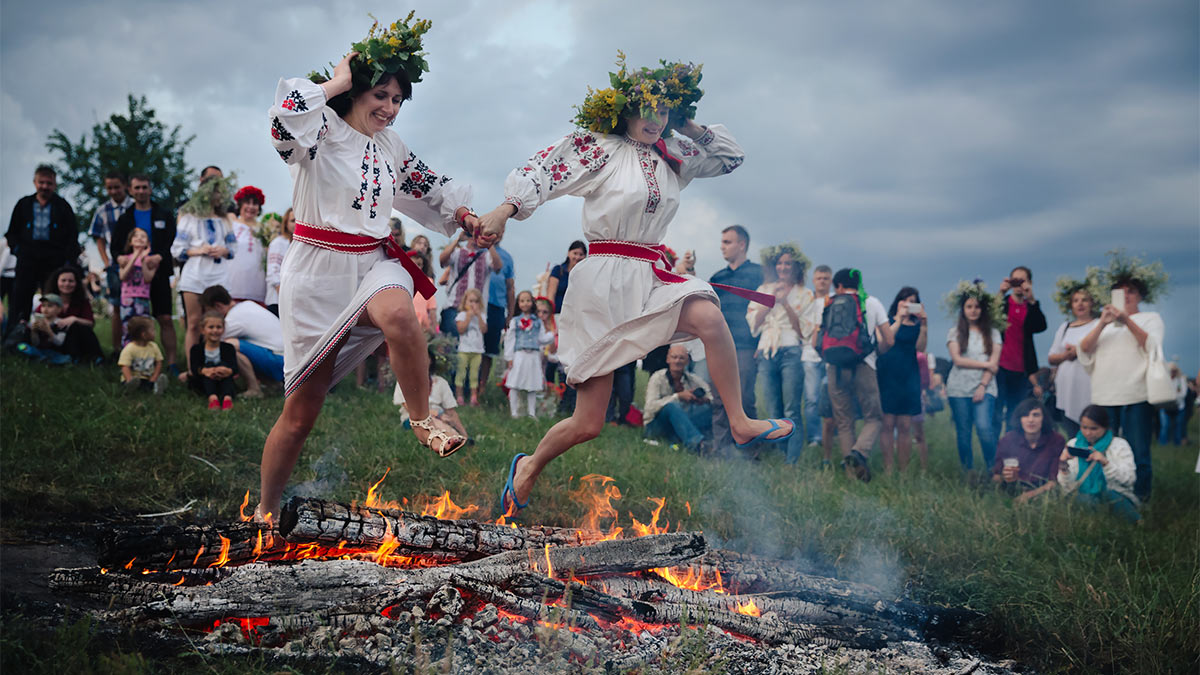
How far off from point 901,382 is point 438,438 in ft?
19.8

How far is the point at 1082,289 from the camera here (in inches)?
338

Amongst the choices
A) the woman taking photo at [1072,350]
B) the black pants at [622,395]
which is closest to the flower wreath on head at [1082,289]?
the woman taking photo at [1072,350]

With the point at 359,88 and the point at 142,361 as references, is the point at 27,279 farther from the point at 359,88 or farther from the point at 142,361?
the point at 359,88

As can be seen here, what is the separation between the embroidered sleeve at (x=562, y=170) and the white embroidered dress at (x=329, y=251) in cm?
73

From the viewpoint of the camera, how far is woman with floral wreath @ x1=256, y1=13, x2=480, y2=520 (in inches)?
150

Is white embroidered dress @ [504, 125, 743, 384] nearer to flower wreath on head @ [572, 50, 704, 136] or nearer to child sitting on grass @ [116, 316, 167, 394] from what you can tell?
flower wreath on head @ [572, 50, 704, 136]

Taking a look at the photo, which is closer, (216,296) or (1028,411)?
(1028,411)

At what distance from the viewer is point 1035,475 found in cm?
779

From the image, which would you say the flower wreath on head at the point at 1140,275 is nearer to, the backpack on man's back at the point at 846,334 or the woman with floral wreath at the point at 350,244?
the backpack on man's back at the point at 846,334

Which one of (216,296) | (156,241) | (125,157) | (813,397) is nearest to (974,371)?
(813,397)

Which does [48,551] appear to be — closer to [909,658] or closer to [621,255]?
[621,255]

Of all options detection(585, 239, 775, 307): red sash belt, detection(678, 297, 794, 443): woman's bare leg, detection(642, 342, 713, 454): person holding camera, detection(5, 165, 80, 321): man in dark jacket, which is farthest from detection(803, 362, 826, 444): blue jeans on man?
detection(5, 165, 80, 321): man in dark jacket

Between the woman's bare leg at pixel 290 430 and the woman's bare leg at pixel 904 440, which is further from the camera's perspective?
the woman's bare leg at pixel 904 440

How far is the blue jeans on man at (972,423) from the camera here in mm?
8684
